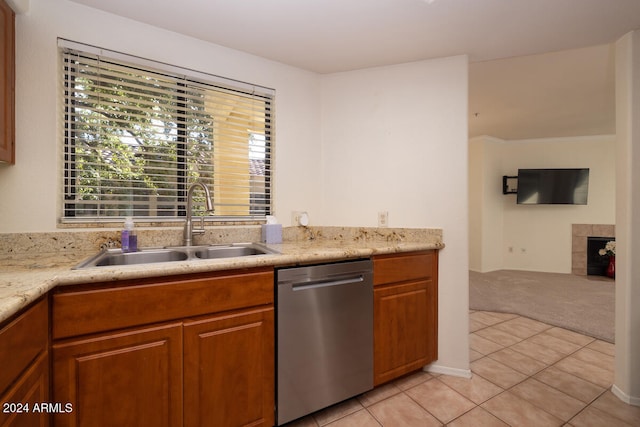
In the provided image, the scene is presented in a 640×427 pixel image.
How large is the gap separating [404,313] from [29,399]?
1.73 metres

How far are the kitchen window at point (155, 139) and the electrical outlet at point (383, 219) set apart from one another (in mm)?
865

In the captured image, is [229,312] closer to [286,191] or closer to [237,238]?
[237,238]

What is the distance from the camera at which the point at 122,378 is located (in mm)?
1111

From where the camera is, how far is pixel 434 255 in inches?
80.9

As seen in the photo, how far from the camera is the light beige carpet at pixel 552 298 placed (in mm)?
3037

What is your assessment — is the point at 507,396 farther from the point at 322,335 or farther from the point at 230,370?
the point at 230,370

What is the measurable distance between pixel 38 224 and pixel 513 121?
536 cm

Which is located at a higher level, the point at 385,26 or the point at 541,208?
the point at 385,26

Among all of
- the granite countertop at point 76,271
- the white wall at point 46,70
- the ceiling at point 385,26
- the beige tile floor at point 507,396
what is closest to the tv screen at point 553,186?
the ceiling at point 385,26

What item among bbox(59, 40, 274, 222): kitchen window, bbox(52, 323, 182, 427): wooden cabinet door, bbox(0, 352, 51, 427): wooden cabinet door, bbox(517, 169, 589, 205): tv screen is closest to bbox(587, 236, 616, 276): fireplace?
bbox(517, 169, 589, 205): tv screen

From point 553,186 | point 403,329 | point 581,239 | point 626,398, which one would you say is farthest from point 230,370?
point 581,239

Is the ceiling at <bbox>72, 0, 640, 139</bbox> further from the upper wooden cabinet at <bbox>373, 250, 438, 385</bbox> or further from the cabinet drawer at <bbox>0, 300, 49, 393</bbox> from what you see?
the cabinet drawer at <bbox>0, 300, 49, 393</bbox>

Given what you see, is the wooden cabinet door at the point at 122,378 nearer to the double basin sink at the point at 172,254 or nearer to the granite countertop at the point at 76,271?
the granite countertop at the point at 76,271

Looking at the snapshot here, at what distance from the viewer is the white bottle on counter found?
5.22ft
